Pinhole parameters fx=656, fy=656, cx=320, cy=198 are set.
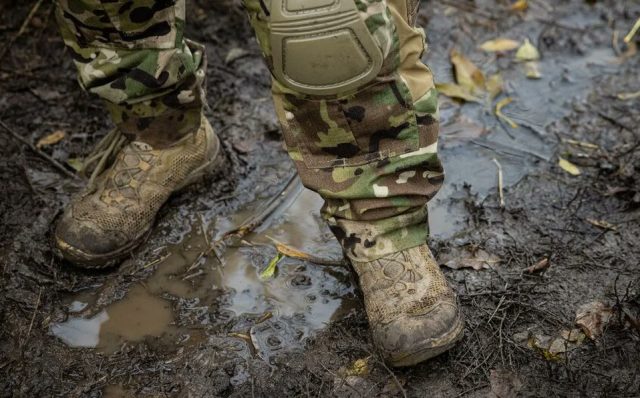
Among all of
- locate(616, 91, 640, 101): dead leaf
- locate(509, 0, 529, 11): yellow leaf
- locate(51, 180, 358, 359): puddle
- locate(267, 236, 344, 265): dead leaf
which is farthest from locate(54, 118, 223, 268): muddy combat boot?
locate(509, 0, 529, 11): yellow leaf

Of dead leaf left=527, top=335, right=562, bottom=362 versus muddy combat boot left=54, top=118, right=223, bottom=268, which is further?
muddy combat boot left=54, top=118, right=223, bottom=268

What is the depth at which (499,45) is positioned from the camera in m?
2.56

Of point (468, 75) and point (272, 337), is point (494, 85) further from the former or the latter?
point (272, 337)

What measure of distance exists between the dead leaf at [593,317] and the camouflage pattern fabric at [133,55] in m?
1.10

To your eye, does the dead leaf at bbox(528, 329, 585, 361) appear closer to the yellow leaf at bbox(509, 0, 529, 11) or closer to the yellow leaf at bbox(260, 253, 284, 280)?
the yellow leaf at bbox(260, 253, 284, 280)

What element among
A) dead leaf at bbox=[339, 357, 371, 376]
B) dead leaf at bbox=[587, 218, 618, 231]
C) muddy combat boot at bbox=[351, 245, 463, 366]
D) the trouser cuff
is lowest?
dead leaf at bbox=[339, 357, 371, 376]

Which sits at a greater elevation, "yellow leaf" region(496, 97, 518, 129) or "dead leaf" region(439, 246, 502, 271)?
"dead leaf" region(439, 246, 502, 271)

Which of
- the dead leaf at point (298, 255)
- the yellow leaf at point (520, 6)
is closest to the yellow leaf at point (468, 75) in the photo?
the yellow leaf at point (520, 6)

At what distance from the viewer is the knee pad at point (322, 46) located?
1138 mm

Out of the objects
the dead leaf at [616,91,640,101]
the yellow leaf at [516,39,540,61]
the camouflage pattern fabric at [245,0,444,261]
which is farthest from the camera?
the yellow leaf at [516,39,540,61]

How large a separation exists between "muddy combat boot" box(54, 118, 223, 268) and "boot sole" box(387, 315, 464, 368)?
79 centimetres

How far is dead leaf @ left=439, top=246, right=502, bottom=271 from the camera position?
5.43ft

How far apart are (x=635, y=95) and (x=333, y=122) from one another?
145 centimetres

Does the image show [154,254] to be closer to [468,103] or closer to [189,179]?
[189,179]
